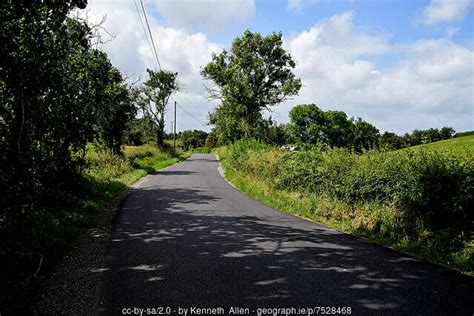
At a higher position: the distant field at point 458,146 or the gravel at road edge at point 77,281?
the distant field at point 458,146

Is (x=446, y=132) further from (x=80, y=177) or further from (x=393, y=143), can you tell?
(x=80, y=177)

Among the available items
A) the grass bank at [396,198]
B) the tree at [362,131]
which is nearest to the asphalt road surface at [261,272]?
the grass bank at [396,198]

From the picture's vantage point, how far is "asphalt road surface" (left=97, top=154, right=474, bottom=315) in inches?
180

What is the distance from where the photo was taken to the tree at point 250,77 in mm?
39500

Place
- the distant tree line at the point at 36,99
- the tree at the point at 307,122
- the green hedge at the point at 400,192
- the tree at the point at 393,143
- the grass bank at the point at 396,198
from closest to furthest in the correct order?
the distant tree line at the point at 36,99, the grass bank at the point at 396,198, the green hedge at the point at 400,192, the tree at the point at 393,143, the tree at the point at 307,122

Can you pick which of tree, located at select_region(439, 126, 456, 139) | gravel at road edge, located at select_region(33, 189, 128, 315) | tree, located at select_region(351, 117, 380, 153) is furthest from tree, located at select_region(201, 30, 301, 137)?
tree, located at select_region(351, 117, 380, 153)

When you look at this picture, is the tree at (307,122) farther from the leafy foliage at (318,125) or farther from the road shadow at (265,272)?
the road shadow at (265,272)

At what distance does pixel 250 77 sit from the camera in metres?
40.2

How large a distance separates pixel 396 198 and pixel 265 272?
192 inches

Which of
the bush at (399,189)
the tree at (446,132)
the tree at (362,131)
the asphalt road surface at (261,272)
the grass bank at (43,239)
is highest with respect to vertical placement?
the tree at (362,131)

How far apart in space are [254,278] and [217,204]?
7.43 meters

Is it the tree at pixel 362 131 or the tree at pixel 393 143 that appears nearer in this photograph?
the tree at pixel 393 143

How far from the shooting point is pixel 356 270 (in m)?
5.91

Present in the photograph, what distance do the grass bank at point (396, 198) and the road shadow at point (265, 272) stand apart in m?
0.86
